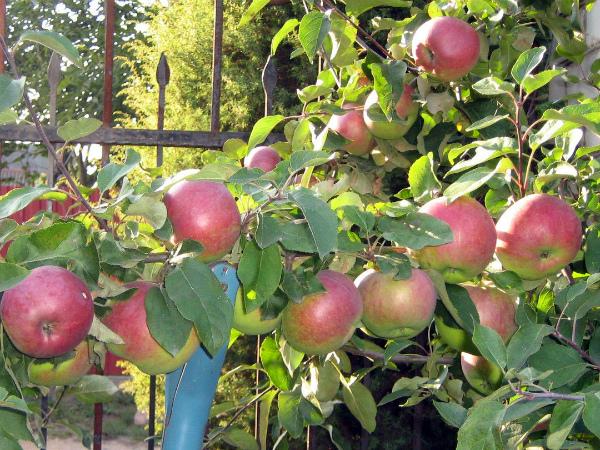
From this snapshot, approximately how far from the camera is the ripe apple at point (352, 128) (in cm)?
134

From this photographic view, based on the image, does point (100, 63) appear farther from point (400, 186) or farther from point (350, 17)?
point (350, 17)

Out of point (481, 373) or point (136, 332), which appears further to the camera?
point (481, 373)

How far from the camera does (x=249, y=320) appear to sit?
3.07ft

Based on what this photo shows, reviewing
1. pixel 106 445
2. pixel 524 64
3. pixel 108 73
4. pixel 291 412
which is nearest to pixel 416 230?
pixel 524 64

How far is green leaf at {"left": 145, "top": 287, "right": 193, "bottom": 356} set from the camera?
793mm

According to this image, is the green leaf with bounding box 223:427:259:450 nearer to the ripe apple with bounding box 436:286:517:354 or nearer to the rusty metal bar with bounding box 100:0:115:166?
the ripe apple with bounding box 436:286:517:354

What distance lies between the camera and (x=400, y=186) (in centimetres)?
224

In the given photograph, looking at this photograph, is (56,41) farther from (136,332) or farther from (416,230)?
(416,230)

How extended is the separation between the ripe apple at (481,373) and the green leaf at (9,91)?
0.74 meters

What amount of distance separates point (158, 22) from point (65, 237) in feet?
9.82

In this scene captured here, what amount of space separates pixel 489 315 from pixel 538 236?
0.14 meters

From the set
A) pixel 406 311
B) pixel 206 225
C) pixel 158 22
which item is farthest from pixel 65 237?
pixel 158 22

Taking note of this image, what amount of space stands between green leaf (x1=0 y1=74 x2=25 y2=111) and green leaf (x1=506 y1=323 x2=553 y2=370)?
1.91 feet

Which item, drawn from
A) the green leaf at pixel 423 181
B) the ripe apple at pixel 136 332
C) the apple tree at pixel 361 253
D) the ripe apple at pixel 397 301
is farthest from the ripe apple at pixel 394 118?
the ripe apple at pixel 136 332
